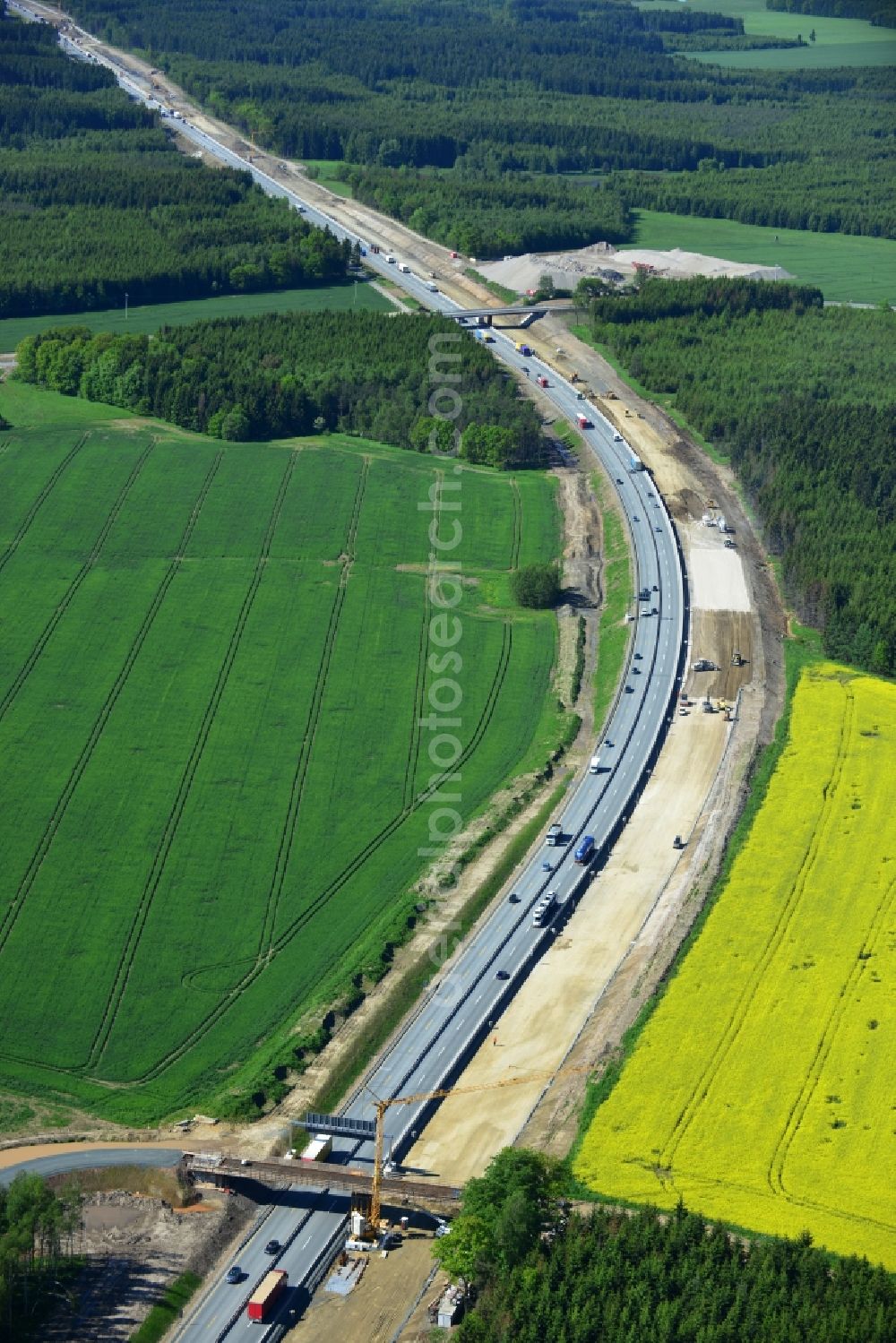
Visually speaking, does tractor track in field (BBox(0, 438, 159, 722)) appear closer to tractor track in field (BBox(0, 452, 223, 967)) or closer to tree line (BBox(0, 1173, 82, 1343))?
tractor track in field (BBox(0, 452, 223, 967))

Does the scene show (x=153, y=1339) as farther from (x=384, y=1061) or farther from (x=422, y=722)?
(x=422, y=722)

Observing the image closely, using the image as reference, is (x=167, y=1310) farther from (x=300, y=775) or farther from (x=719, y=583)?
(x=719, y=583)

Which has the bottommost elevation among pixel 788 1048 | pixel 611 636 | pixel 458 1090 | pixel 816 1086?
pixel 458 1090

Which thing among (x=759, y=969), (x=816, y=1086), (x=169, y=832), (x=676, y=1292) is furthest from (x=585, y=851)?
(x=676, y=1292)

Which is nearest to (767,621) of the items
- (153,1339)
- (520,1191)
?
(520,1191)

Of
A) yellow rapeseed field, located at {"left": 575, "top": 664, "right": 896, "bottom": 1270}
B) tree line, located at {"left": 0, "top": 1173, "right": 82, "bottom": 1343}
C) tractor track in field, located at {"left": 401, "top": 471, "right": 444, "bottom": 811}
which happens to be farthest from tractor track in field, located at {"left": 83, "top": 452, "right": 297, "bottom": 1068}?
yellow rapeseed field, located at {"left": 575, "top": 664, "right": 896, "bottom": 1270}

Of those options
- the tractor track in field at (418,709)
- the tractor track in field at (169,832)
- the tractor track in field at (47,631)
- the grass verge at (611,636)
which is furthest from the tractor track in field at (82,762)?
the grass verge at (611,636)
